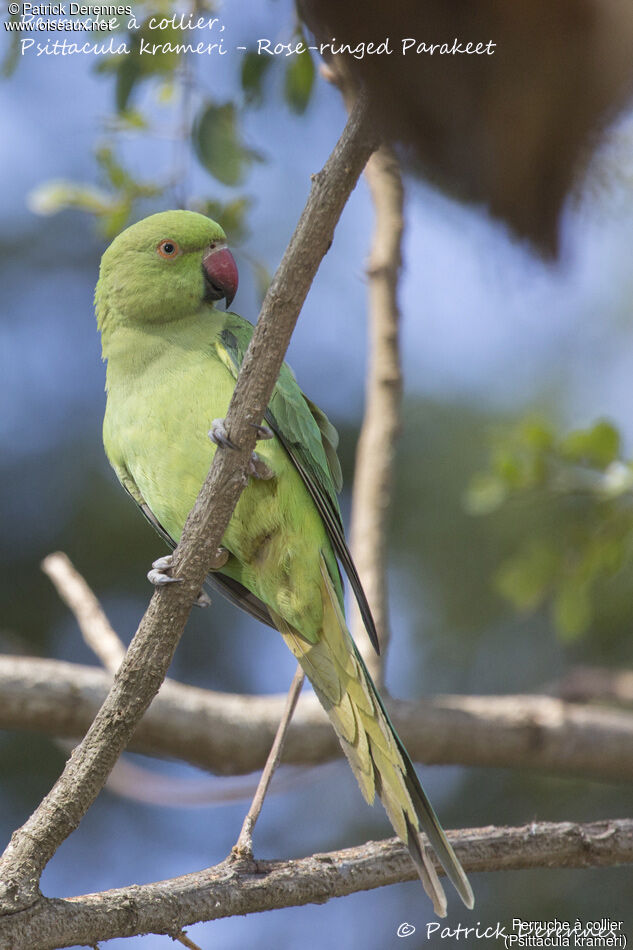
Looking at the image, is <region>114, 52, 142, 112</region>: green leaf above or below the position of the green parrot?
above

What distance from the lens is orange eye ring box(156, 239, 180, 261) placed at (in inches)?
122

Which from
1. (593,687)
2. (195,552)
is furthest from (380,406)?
(195,552)

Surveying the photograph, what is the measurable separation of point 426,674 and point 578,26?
5365 mm

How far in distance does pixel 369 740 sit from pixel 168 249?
1.78 meters

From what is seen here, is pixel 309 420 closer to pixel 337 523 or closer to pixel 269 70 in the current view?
pixel 337 523

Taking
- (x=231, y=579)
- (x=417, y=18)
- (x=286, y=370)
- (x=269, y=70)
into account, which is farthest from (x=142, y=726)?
(x=417, y=18)

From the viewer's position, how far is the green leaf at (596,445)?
3.32 meters

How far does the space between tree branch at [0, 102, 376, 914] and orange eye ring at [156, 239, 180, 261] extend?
1311mm

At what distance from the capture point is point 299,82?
2.64m

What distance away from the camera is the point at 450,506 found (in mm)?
5867

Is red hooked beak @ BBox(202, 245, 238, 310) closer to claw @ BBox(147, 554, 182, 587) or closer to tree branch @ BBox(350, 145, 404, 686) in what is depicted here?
tree branch @ BBox(350, 145, 404, 686)

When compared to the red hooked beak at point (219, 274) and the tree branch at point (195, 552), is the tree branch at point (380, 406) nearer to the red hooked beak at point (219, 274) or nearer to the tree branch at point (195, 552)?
the red hooked beak at point (219, 274)

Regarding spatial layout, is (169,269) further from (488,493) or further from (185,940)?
(185,940)

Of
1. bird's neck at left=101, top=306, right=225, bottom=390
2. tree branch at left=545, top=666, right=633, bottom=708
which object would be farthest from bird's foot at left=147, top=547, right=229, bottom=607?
tree branch at left=545, top=666, right=633, bottom=708
